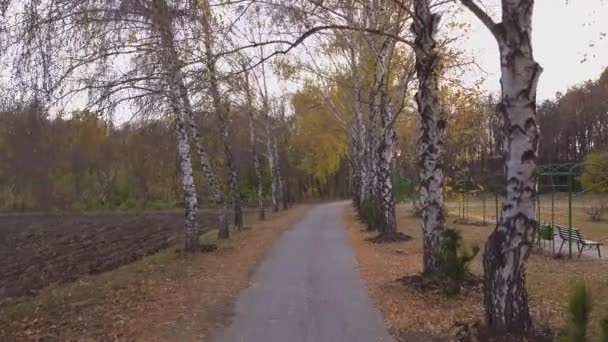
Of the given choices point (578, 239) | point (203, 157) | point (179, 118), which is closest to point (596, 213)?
point (578, 239)

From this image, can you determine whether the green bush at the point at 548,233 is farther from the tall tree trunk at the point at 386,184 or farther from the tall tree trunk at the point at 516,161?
the tall tree trunk at the point at 516,161

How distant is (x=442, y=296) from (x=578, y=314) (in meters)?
4.29

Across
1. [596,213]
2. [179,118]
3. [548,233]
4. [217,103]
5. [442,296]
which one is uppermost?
[217,103]

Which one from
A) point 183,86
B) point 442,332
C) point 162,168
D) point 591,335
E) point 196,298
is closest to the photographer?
point 591,335

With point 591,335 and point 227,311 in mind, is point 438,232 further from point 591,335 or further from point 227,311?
point 591,335

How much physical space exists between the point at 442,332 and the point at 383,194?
38.4 ft

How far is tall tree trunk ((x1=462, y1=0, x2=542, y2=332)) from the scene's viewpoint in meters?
6.16

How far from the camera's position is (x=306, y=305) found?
9.02 metres

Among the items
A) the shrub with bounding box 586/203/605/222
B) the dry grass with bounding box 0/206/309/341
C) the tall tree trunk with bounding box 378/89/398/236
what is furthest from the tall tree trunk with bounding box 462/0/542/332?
the shrub with bounding box 586/203/605/222

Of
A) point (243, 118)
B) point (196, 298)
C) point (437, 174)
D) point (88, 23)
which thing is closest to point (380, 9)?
point (437, 174)

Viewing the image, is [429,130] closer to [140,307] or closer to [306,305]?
[306,305]

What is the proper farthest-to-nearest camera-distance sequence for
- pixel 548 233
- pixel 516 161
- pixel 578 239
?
pixel 548 233 → pixel 578 239 → pixel 516 161

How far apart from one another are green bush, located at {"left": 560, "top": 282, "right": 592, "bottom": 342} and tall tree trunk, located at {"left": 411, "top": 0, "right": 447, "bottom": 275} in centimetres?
510

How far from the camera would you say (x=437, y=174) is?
33.2 ft
